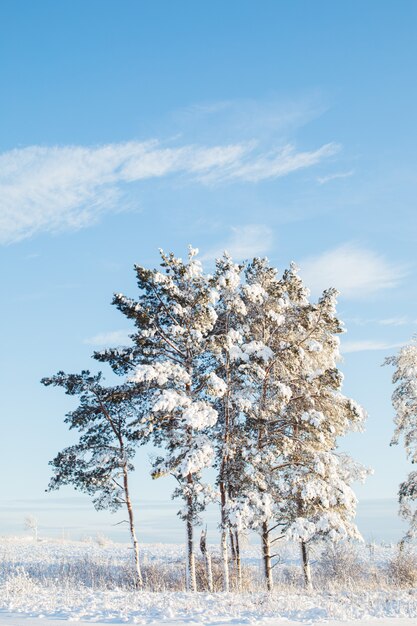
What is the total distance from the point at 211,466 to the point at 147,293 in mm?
7644

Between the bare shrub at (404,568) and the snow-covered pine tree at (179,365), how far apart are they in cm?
974

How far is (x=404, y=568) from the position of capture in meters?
25.6

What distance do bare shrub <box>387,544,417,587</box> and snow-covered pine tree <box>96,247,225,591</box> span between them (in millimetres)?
9736

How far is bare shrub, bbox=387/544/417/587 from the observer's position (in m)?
25.0

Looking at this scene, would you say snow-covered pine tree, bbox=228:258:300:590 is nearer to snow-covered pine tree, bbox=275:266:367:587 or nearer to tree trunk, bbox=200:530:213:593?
snow-covered pine tree, bbox=275:266:367:587

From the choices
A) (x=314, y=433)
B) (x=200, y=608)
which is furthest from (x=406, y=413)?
(x=200, y=608)

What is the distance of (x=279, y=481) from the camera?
22953 mm

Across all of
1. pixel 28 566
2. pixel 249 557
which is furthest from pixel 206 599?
pixel 249 557

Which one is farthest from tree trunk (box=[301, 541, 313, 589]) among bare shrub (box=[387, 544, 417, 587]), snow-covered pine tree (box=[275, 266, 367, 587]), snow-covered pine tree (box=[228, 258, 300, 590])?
bare shrub (box=[387, 544, 417, 587])

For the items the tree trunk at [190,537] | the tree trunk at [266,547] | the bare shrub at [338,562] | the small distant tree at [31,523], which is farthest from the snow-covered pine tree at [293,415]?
the small distant tree at [31,523]

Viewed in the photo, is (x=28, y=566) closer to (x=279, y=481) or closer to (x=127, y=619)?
(x=279, y=481)

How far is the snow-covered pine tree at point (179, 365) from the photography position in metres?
21.6

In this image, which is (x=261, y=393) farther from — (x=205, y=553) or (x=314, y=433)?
(x=205, y=553)

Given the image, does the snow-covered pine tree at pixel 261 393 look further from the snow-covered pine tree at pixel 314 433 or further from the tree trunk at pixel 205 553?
the tree trunk at pixel 205 553
